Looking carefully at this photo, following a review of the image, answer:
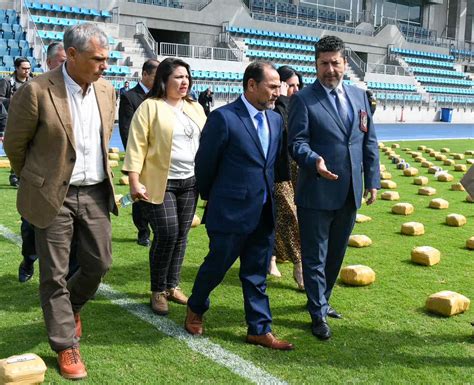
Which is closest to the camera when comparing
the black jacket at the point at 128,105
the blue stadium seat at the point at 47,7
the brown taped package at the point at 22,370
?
the brown taped package at the point at 22,370

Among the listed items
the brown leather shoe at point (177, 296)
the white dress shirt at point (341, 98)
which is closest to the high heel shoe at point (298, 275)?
the brown leather shoe at point (177, 296)

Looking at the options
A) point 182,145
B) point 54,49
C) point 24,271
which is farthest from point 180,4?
point 182,145

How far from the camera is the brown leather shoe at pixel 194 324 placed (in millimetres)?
4402

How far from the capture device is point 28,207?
12.2ft

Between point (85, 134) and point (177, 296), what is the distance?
1832 mm

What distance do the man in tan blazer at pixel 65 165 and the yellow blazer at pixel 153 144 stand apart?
0.71m

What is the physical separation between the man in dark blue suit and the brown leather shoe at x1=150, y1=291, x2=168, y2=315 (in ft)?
2.01

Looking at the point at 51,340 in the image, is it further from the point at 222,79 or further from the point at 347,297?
the point at 222,79

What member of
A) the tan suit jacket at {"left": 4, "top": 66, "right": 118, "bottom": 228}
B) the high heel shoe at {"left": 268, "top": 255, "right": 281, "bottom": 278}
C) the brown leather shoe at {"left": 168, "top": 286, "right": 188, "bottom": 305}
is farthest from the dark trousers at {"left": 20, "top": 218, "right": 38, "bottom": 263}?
the high heel shoe at {"left": 268, "top": 255, "right": 281, "bottom": 278}

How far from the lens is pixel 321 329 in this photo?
Answer: 173 inches

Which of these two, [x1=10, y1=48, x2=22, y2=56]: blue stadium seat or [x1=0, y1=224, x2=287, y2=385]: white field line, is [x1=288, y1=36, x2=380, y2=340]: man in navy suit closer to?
[x1=0, y1=224, x2=287, y2=385]: white field line

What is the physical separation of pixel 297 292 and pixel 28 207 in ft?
8.65

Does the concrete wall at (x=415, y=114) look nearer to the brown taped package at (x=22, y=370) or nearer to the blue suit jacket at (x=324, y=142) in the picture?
the blue suit jacket at (x=324, y=142)

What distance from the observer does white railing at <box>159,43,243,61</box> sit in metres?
32.1
